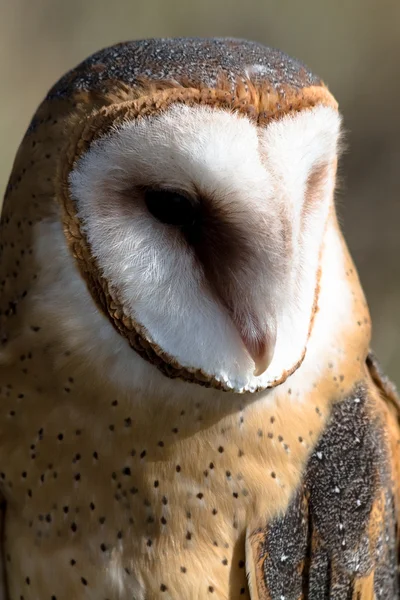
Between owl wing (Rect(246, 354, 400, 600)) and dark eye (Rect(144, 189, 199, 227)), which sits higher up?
dark eye (Rect(144, 189, 199, 227))

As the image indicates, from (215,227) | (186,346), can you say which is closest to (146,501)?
(186,346)

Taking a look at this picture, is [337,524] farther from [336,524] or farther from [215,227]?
[215,227]

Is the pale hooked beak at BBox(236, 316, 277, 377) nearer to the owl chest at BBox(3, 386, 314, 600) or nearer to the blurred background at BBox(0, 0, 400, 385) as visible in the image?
the owl chest at BBox(3, 386, 314, 600)

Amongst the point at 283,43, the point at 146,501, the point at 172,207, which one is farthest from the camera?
the point at 283,43

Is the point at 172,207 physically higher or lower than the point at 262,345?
higher

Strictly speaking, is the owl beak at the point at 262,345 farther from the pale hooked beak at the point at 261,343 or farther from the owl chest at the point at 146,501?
the owl chest at the point at 146,501

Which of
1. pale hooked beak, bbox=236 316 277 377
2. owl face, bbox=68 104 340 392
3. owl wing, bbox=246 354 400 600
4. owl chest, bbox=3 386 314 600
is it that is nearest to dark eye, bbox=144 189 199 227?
owl face, bbox=68 104 340 392

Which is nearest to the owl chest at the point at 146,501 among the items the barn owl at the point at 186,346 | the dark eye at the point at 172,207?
the barn owl at the point at 186,346
